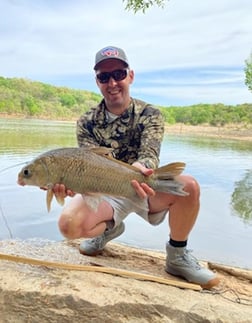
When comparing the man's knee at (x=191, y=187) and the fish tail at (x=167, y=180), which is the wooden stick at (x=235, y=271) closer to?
the man's knee at (x=191, y=187)

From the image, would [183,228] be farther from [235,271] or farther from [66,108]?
[66,108]

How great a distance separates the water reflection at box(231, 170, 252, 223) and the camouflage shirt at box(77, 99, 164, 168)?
8.66 feet

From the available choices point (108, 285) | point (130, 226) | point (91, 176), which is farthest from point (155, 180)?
point (130, 226)

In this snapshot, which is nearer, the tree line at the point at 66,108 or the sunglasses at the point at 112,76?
the sunglasses at the point at 112,76

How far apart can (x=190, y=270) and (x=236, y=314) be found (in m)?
0.45

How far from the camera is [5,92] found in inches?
1971

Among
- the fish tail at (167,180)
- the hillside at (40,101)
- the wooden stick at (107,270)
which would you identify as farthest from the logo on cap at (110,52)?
the hillside at (40,101)

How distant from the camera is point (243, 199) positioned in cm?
617

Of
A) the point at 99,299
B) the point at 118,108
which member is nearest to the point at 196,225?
the point at 118,108

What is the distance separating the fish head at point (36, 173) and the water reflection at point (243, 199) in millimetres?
3333

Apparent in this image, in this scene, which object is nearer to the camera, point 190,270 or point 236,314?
point 236,314

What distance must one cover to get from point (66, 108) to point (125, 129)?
4637cm

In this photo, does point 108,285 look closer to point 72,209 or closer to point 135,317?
point 135,317

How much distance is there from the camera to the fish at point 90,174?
209 cm
